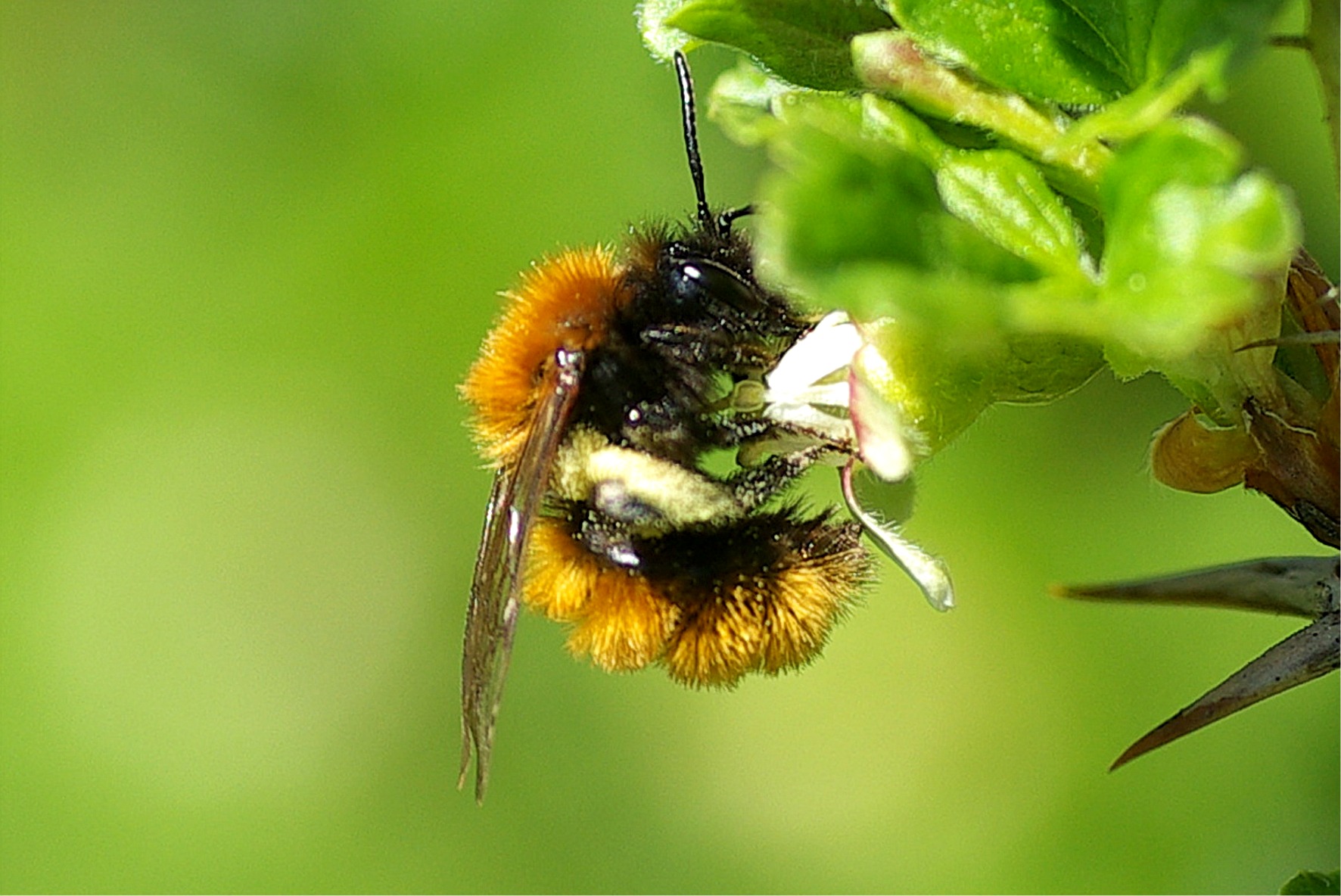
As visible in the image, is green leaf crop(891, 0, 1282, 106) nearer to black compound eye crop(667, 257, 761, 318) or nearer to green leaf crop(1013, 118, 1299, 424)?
green leaf crop(1013, 118, 1299, 424)

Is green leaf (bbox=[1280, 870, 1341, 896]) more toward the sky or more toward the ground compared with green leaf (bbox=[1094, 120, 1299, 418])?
more toward the ground

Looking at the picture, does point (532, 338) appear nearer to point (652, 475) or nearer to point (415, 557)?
point (652, 475)

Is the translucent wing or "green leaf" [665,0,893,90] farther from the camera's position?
the translucent wing

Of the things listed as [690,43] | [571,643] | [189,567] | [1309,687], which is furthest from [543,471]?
[189,567]

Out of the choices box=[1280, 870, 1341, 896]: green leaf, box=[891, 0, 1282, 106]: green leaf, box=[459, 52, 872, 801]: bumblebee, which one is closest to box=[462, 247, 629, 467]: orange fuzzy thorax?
box=[459, 52, 872, 801]: bumblebee

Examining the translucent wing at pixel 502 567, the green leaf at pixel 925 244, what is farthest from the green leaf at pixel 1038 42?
the translucent wing at pixel 502 567

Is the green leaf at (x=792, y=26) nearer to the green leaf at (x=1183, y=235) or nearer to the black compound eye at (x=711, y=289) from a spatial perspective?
the green leaf at (x=1183, y=235)

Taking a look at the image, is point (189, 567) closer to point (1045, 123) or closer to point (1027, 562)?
point (1027, 562)
